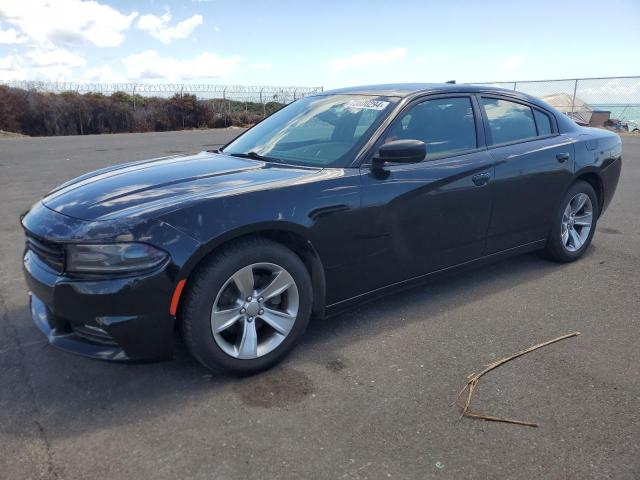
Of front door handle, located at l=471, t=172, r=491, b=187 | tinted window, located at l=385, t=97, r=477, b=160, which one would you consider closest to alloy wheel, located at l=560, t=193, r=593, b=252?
front door handle, located at l=471, t=172, r=491, b=187

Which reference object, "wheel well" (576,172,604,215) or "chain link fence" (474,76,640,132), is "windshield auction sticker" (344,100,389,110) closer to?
"wheel well" (576,172,604,215)

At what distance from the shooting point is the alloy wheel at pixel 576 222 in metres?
4.77

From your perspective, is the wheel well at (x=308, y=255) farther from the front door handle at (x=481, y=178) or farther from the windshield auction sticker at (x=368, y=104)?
the front door handle at (x=481, y=178)

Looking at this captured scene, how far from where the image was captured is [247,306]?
294cm

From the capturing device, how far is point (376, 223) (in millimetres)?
3352

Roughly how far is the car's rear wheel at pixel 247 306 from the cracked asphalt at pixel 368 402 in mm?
160

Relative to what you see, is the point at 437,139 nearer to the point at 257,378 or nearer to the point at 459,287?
the point at 459,287

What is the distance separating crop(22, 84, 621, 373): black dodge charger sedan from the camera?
104 inches

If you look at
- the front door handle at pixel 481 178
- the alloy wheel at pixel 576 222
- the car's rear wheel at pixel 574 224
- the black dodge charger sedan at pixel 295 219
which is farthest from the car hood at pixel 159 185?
the alloy wheel at pixel 576 222

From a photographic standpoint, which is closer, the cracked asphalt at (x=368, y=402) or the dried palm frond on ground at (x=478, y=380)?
the cracked asphalt at (x=368, y=402)

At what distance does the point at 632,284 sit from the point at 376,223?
2421 mm

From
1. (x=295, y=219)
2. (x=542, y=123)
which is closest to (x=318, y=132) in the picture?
(x=295, y=219)

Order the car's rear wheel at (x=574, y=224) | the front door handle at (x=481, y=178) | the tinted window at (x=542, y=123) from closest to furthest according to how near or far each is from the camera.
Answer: the front door handle at (x=481, y=178) < the tinted window at (x=542, y=123) < the car's rear wheel at (x=574, y=224)

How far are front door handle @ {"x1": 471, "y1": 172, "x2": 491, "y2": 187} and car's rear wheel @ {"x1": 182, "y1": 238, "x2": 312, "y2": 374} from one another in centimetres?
153
